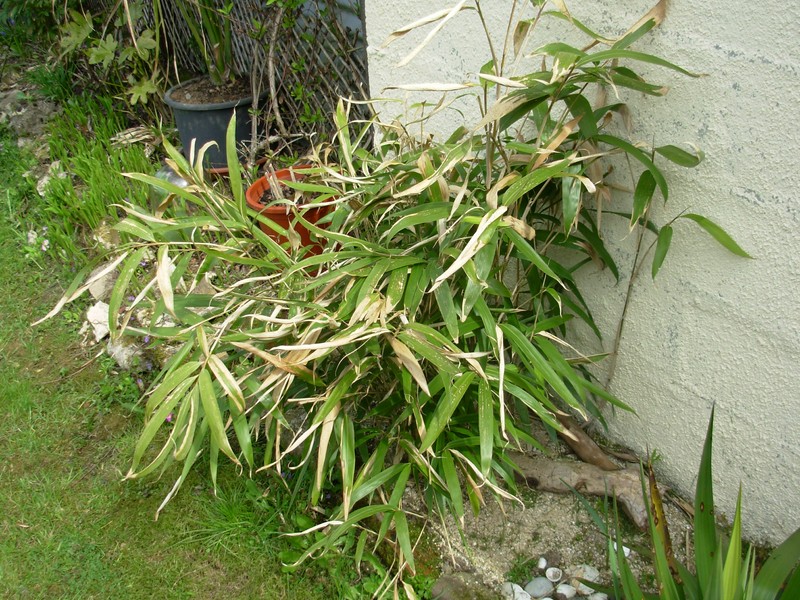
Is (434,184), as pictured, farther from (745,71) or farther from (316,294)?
(745,71)

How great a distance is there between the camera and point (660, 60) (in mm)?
1427

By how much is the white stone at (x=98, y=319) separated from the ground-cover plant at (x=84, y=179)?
311mm

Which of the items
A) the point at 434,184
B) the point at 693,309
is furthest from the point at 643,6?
the point at 693,309

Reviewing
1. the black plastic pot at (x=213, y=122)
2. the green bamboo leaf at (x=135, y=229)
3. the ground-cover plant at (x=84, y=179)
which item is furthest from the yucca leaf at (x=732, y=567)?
the black plastic pot at (x=213, y=122)

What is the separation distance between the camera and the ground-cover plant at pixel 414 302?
1.52 meters

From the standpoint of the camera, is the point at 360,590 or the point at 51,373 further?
the point at 51,373

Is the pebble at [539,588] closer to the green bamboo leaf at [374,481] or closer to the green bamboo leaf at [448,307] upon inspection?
the green bamboo leaf at [374,481]

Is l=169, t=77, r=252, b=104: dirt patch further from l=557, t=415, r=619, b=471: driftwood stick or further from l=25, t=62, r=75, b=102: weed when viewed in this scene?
l=557, t=415, r=619, b=471: driftwood stick

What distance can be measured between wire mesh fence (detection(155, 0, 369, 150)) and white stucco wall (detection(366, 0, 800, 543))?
1.36 metres

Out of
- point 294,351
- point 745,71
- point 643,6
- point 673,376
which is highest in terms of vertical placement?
point 643,6

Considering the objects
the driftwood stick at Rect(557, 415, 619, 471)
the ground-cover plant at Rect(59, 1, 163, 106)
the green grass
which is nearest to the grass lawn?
the green grass

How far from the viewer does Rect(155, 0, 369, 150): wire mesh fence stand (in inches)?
129

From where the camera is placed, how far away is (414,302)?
1606 mm

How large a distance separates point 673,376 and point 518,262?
20.2 inches
